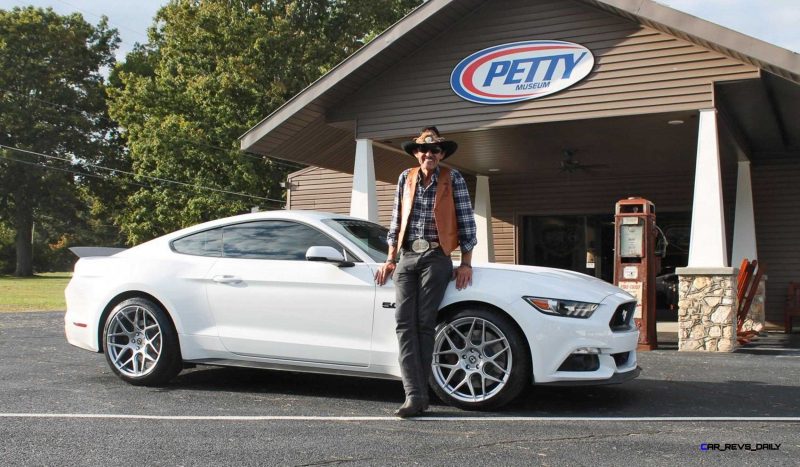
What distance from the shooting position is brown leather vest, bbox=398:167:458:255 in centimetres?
542

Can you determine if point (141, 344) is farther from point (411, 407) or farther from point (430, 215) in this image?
point (430, 215)

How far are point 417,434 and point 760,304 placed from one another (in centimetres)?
1099

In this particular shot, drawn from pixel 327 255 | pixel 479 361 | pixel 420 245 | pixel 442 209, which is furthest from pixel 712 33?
pixel 327 255

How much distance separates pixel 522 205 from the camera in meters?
17.6

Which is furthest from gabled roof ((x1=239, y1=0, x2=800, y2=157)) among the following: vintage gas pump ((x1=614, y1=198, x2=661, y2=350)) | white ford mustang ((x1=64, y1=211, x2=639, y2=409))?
white ford mustang ((x1=64, y1=211, x2=639, y2=409))

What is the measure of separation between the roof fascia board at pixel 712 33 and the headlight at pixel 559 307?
5.55m

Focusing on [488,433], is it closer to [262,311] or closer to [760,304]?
[262,311]

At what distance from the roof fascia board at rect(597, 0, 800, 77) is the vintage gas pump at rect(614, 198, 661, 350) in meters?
2.15

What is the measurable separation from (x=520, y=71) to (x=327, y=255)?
257 inches

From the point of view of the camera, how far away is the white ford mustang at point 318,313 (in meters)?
5.33

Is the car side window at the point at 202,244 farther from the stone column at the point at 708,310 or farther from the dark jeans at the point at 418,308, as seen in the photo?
the stone column at the point at 708,310

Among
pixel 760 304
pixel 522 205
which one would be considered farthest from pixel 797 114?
pixel 522 205

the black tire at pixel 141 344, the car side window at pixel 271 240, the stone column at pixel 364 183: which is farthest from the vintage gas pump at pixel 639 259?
the black tire at pixel 141 344

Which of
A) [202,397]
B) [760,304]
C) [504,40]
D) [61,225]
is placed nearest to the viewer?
[202,397]
